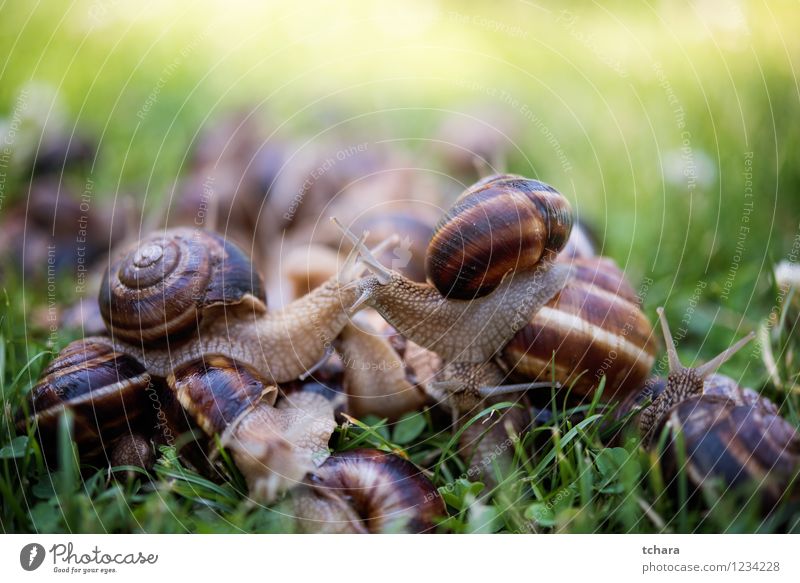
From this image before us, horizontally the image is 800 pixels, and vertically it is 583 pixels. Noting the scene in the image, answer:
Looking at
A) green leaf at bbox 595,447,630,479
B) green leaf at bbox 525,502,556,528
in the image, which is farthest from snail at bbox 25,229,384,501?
green leaf at bbox 595,447,630,479

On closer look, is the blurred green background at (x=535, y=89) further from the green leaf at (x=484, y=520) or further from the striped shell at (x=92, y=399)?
the striped shell at (x=92, y=399)

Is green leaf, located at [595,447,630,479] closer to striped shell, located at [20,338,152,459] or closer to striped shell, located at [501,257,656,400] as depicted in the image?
striped shell, located at [501,257,656,400]

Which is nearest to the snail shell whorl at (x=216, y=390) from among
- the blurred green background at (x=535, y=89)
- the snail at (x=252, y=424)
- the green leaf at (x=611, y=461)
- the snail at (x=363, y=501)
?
the snail at (x=252, y=424)

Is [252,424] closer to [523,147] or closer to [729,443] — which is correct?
[729,443]

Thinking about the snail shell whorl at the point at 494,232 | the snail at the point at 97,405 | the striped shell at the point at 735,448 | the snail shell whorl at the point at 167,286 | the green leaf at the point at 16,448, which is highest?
the snail shell whorl at the point at 494,232
